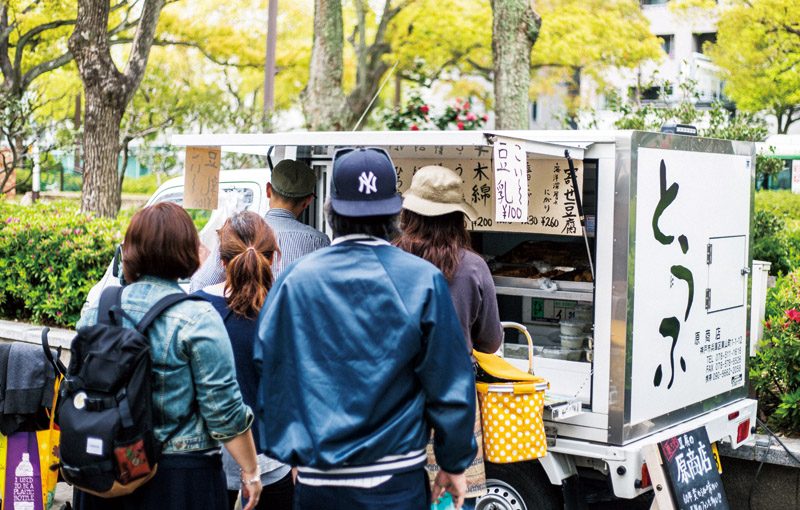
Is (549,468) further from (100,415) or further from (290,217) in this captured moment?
(100,415)

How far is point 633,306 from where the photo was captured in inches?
180

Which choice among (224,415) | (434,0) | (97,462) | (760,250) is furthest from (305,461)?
(434,0)

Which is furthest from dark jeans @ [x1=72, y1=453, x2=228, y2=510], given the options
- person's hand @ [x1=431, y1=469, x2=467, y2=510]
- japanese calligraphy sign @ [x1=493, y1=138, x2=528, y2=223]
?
japanese calligraphy sign @ [x1=493, y1=138, x2=528, y2=223]

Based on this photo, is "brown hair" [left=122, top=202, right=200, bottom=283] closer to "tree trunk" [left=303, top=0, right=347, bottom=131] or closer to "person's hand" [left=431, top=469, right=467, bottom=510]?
A: "person's hand" [left=431, top=469, right=467, bottom=510]

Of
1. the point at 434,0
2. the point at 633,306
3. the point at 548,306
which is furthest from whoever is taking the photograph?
the point at 434,0

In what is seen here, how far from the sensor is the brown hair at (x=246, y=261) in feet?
12.2

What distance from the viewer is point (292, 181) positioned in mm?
4891

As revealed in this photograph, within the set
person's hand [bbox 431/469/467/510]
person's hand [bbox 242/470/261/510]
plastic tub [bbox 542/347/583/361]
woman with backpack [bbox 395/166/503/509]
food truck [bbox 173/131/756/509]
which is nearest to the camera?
person's hand [bbox 431/469/467/510]

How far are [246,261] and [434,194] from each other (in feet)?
2.95

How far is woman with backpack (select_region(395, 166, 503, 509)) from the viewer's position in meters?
4.11

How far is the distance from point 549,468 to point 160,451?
217 cm

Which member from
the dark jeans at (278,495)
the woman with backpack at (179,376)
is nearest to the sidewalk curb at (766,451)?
the dark jeans at (278,495)

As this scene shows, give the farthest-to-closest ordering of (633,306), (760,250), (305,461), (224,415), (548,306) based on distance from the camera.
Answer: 1. (760,250)
2. (548,306)
3. (633,306)
4. (224,415)
5. (305,461)

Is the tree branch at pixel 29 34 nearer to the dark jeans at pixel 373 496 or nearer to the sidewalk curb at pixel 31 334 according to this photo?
the sidewalk curb at pixel 31 334
